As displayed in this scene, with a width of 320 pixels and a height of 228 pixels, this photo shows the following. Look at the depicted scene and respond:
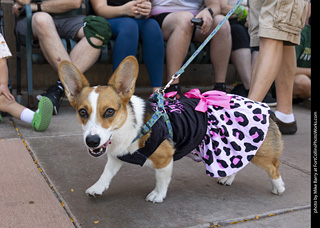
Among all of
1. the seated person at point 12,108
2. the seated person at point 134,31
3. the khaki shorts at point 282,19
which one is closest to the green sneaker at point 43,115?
the seated person at point 12,108

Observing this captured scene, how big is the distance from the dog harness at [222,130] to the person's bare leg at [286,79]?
154cm

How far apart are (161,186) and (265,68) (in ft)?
5.70

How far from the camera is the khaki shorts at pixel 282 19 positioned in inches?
130

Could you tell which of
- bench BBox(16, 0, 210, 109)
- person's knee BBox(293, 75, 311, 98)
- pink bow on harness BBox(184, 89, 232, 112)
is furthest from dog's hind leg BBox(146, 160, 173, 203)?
person's knee BBox(293, 75, 311, 98)

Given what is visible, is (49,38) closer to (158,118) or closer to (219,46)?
(219,46)

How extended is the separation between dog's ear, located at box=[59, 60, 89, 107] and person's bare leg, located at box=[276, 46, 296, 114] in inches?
97.7

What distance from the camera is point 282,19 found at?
3.30 metres

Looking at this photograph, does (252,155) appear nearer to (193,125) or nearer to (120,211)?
(193,125)

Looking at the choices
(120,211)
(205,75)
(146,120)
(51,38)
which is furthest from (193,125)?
(205,75)

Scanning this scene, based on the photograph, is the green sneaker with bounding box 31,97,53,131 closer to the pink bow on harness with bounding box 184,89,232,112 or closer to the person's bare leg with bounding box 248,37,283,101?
the pink bow on harness with bounding box 184,89,232,112

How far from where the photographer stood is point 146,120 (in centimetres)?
228

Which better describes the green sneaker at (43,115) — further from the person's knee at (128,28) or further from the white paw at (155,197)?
the white paw at (155,197)

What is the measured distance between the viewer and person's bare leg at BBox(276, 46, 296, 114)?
3865mm

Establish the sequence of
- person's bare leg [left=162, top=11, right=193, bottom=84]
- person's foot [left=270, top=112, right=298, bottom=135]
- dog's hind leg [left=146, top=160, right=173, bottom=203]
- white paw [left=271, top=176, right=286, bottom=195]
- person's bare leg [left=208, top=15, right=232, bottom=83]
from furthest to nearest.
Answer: person's bare leg [left=208, top=15, right=232, bottom=83] < person's bare leg [left=162, top=11, right=193, bottom=84] < person's foot [left=270, top=112, right=298, bottom=135] < white paw [left=271, top=176, right=286, bottom=195] < dog's hind leg [left=146, top=160, right=173, bottom=203]
